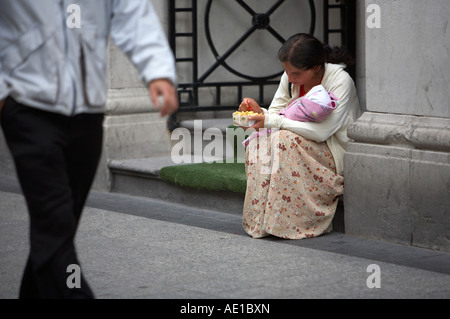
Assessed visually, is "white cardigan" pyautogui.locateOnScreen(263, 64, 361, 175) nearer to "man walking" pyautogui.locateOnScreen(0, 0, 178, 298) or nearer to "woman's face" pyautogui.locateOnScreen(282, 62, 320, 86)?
"woman's face" pyautogui.locateOnScreen(282, 62, 320, 86)

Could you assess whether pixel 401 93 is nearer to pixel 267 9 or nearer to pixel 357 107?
pixel 357 107

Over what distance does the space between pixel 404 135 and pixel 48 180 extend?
2.62 metres

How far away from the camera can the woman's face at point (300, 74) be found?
5398 millimetres

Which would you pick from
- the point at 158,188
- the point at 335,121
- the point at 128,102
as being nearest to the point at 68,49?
the point at 335,121

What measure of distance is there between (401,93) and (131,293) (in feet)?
6.74

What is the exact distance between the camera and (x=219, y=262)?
15.6 feet

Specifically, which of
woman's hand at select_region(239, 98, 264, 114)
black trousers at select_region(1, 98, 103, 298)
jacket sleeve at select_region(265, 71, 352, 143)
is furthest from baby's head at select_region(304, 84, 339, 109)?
black trousers at select_region(1, 98, 103, 298)

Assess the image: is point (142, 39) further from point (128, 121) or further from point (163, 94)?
point (128, 121)

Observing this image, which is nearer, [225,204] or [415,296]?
[415,296]

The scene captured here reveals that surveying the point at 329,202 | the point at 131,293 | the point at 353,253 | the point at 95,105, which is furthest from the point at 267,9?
the point at 95,105

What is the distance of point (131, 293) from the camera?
4145 millimetres

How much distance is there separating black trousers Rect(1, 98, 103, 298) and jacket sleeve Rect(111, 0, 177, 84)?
0.28 metres

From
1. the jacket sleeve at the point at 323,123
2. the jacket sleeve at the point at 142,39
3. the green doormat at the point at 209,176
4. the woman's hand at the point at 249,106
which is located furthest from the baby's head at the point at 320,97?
the jacket sleeve at the point at 142,39
